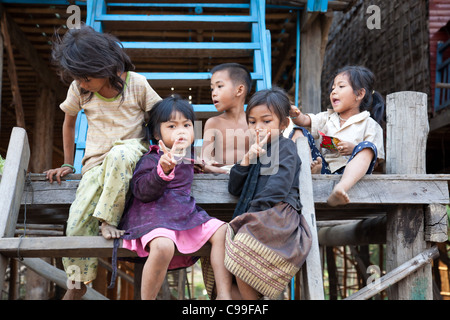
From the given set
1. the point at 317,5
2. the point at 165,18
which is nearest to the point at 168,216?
the point at 165,18

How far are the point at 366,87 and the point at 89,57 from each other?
179 centimetres

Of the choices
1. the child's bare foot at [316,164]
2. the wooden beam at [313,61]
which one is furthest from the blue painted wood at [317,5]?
the child's bare foot at [316,164]

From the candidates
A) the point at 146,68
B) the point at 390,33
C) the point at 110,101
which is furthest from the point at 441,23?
the point at 110,101

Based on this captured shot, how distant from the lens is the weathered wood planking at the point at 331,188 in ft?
9.08

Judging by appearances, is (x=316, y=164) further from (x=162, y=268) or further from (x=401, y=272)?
(x=162, y=268)

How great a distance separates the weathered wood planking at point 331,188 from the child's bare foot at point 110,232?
1.61ft

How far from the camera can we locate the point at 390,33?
27.9 feet

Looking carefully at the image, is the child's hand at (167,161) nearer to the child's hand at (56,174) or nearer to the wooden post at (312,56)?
the child's hand at (56,174)

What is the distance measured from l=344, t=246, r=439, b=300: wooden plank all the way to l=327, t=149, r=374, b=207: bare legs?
→ 48cm

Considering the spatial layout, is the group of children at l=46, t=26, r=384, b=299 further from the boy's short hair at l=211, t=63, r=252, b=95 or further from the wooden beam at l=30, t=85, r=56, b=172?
the wooden beam at l=30, t=85, r=56, b=172

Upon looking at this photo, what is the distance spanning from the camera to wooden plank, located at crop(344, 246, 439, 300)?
273 cm

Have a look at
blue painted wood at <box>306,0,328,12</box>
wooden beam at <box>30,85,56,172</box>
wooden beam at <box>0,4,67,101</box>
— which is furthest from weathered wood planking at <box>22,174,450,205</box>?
wooden beam at <box>30,85,56,172</box>
